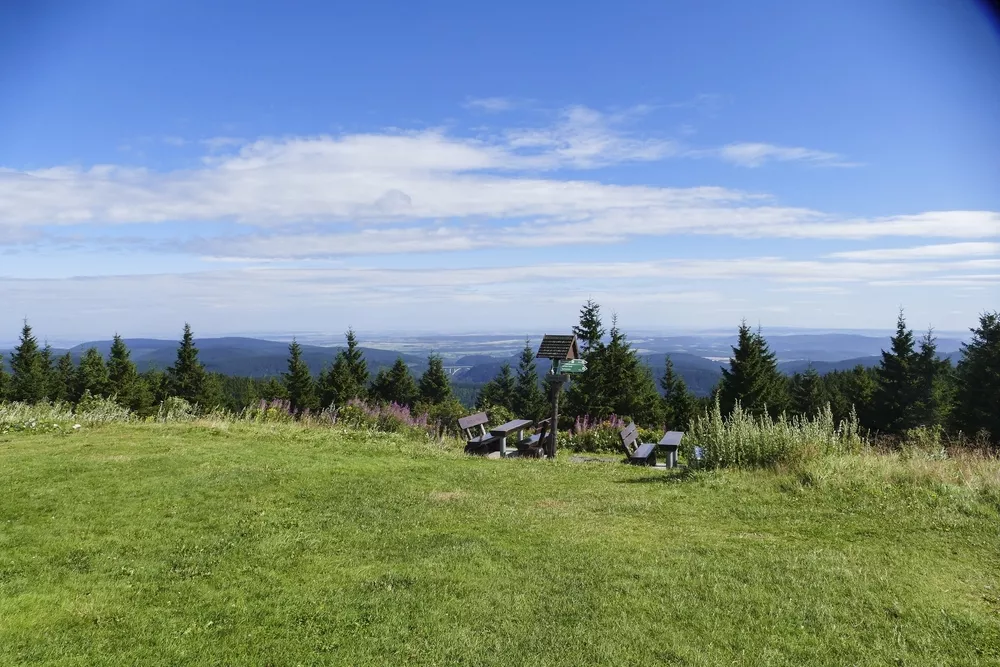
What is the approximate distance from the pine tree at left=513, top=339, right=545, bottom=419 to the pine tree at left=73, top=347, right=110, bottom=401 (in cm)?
3821

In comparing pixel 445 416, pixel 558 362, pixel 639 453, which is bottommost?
pixel 445 416

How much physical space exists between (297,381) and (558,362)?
1726 inches

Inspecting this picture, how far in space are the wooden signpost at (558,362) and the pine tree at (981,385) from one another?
35.1 metres

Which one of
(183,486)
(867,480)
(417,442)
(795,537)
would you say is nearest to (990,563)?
(795,537)

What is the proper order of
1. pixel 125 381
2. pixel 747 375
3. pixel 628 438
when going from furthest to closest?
1. pixel 125 381
2. pixel 747 375
3. pixel 628 438

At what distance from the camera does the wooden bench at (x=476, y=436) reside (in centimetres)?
1662

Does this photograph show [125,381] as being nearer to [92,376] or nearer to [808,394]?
[92,376]

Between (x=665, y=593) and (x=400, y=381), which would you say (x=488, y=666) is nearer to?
(x=665, y=593)

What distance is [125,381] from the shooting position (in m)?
48.6

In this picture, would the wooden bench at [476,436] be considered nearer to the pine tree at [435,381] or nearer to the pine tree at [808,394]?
the pine tree at [435,381]

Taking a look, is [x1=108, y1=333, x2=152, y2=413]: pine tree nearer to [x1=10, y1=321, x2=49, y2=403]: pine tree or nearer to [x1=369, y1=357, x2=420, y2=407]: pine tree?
[x1=10, y1=321, x2=49, y2=403]: pine tree

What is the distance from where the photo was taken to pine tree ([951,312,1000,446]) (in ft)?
122

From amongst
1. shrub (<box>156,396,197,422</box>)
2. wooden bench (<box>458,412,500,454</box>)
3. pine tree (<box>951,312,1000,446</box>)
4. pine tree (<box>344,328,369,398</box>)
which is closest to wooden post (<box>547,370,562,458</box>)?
wooden bench (<box>458,412,500,454</box>)

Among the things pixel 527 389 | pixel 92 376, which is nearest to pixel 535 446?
pixel 92 376
